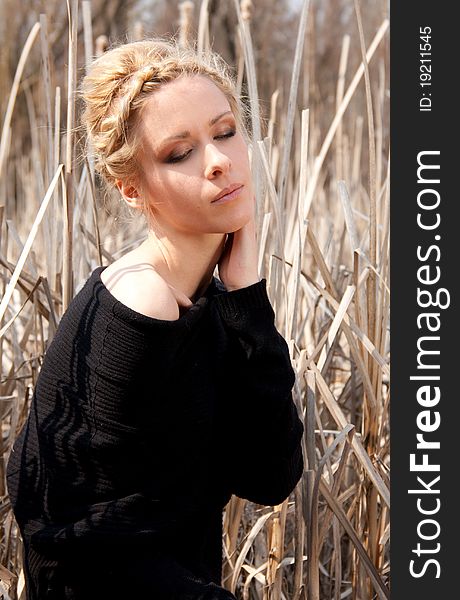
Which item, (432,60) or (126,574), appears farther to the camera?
(432,60)

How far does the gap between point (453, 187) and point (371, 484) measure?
1.48ft

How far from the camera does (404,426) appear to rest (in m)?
1.33

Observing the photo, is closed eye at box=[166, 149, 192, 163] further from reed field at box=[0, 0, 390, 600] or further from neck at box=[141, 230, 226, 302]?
reed field at box=[0, 0, 390, 600]

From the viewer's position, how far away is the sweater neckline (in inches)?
38.3

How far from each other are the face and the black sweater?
0.10 m

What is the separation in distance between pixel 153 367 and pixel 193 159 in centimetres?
23

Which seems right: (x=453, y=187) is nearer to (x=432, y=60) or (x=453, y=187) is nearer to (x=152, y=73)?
(x=432, y=60)

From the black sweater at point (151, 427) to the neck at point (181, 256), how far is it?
35 mm

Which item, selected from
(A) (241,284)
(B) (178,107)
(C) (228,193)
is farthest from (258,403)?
(B) (178,107)

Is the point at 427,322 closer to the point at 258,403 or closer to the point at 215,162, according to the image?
the point at 258,403

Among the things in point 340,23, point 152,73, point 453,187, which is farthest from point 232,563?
point 340,23

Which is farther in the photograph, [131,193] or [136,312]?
[131,193]

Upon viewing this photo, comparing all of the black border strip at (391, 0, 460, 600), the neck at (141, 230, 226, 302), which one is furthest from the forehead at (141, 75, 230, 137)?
the black border strip at (391, 0, 460, 600)

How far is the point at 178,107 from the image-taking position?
3.38ft
